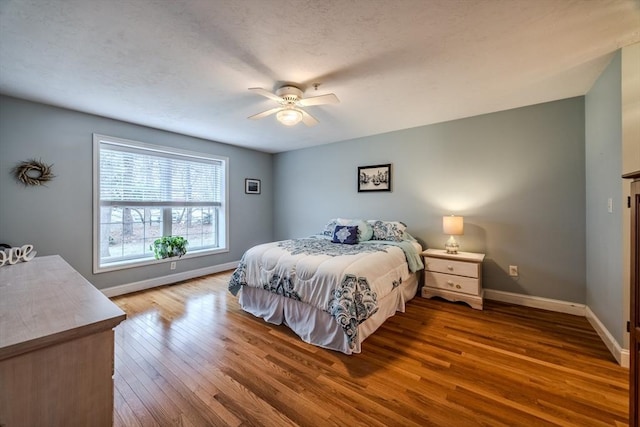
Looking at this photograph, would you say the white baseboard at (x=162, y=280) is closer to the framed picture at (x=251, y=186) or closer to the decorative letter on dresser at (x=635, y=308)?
the framed picture at (x=251, y=186)

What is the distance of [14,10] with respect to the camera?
1527 millimetres

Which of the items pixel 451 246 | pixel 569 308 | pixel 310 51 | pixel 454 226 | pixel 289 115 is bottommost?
pixel 569 308

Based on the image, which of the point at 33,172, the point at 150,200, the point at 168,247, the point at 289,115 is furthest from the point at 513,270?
the point at 33,172

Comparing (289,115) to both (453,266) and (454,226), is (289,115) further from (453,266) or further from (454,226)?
(453,266)

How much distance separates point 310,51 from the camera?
1.93 metres

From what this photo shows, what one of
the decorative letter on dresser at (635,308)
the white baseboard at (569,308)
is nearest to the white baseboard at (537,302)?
the white baseboard at (569,308)

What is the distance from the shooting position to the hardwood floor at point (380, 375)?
149 centimetres

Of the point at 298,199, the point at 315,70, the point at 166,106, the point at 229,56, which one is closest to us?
the point at 229,56

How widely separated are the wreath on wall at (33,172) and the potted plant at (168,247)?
1.41 metres

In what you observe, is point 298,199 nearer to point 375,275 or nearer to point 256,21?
point 375,275

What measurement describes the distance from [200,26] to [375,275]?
7.67 ft

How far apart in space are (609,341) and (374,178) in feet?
9.97

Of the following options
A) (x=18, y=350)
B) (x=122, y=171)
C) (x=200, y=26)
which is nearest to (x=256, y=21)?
(x=200, y=26)

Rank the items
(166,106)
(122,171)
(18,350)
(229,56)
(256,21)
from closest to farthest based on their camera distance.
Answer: (18,350), (256,21), (229,56), (166,106), (122,171)
